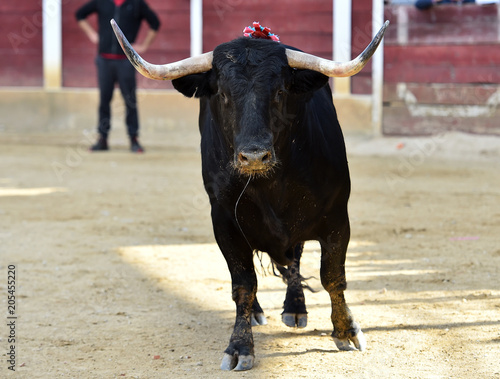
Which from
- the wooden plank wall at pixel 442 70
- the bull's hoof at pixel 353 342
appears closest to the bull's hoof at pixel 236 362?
the bull's hoof at pixel 353 342

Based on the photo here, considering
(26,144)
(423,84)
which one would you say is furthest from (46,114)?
(423,84)

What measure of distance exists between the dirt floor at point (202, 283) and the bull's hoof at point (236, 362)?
43mm

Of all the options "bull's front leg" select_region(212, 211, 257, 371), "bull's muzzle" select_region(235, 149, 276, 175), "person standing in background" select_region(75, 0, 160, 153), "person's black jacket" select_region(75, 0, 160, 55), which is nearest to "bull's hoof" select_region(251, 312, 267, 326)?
"bull's front leg" select_region(212, 211, 257, 371)

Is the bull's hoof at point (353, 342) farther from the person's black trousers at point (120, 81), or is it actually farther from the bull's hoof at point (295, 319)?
the person's black trousers at point (120, 81)

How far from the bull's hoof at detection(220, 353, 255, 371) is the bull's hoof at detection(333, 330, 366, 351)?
0.41 metres

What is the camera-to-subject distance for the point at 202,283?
4.64 m

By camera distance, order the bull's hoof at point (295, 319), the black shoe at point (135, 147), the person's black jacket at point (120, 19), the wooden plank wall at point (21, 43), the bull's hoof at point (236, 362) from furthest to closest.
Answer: the wooden plank wall at point (21, 43) → the black shoe at point (135, 147) → the person's black jacket at point (120, 19) → the bull's hoof at point (295, 319) → the bull's hoof at point (236, 362)

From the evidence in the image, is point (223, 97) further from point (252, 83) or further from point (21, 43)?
point (21, 43)

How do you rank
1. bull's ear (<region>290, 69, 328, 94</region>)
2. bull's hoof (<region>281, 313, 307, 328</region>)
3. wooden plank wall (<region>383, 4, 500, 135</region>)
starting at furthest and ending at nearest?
wooden plank wall (<region>383, 4, 500, 135</region>)
bull's hoof (<region>281, 313, 307, 328</region>)
bull's ear (<region>290, 69, 328, 94</region>)

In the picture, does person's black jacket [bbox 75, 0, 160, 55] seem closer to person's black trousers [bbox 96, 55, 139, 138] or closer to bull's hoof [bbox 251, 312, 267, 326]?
person's black trousers [bbox 96, 55, 139, 138]

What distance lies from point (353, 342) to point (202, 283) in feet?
4.28

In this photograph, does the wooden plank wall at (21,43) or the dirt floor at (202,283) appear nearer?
the dirt floor at (202,283)

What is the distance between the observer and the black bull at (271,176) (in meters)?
3.30

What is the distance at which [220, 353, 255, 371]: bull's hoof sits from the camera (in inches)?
129
